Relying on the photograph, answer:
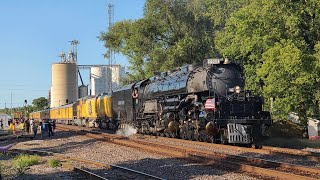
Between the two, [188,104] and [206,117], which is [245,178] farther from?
[188,104]

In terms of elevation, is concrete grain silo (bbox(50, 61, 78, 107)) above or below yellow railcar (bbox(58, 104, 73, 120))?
above

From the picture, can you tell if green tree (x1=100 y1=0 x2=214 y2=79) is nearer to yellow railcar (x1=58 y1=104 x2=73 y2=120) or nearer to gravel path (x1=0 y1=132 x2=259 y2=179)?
yellow railcar (x1=58 y1=104 x2=73 y2=120)

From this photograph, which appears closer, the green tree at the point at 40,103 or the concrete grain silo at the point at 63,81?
the concrete grain silo at the point at 63,81

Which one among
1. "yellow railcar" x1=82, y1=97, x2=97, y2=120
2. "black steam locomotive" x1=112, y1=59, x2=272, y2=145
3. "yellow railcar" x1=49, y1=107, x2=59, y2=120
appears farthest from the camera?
"yellow railcar" x1=49, y1=107, x2=59, y2=120

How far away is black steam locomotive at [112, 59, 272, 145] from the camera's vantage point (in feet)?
60.0

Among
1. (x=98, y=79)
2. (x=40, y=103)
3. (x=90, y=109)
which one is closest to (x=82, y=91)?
(x=98, y=79)

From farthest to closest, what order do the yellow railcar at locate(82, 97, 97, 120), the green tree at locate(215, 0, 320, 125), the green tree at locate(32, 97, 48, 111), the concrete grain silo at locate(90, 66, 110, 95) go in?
1. the green tree at locate(32, 97, 48, 111)
2. the concrete grain silo at locate(90, 66, 110, 95)
3. the yellow railcar at locate(82, 97, 97, 120)
4. the green tree at locate(215, 0, 320, 125)

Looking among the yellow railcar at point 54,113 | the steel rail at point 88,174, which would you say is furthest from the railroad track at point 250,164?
the yellow railcar at point 54,113

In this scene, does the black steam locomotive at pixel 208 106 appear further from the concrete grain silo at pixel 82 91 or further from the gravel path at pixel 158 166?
the concrete grain silo at pixel 82 91

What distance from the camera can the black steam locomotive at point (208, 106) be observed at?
60.0ft

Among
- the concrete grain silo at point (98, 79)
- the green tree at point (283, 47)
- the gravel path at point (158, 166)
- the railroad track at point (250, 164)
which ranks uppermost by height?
the concrete grain silo at point (98, 79)

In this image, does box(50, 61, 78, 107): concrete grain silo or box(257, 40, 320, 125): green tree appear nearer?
box(257, 40, 320, 125): green tree

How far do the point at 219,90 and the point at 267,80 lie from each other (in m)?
5.38

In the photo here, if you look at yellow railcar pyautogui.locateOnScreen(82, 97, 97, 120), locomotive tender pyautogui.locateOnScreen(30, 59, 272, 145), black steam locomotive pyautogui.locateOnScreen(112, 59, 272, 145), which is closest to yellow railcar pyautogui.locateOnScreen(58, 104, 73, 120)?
yellow railcar pyautogui.locateOnScreen(82, 97, 97, 120)
